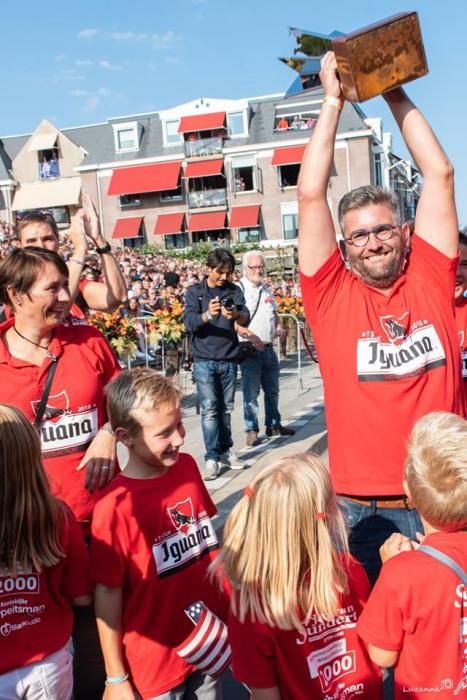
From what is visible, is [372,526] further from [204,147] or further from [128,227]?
[128,227]

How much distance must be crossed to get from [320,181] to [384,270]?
0.39 m

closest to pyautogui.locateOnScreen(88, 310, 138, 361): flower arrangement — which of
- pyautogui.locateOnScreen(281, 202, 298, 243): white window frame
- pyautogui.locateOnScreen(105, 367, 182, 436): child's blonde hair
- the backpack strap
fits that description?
pyautogui.locateOnScreen(105, 367, 182, 436): child's blonde hair

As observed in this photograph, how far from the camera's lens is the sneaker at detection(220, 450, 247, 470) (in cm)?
689

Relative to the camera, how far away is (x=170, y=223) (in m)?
45.3

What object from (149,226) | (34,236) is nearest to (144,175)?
(149,226)

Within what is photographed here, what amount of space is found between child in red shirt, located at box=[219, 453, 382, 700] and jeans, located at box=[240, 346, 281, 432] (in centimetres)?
569

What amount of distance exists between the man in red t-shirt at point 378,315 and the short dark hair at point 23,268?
38.5 inches

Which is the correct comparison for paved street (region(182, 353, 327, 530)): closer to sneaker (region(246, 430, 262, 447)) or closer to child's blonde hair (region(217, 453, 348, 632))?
sneaker (region(246, 430, 262, 447))

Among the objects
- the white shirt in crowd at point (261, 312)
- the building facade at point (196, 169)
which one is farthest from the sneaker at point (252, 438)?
the building facade at point (196, 169)

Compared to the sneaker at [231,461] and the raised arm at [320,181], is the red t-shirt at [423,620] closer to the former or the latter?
the raised arm at [320,181]

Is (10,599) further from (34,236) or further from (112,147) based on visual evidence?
(112,147)

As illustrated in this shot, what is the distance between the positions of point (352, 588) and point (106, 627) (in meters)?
0.82

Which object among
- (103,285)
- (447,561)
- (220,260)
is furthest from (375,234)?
(220,260)

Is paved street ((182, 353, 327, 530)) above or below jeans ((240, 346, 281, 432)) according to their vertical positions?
below
